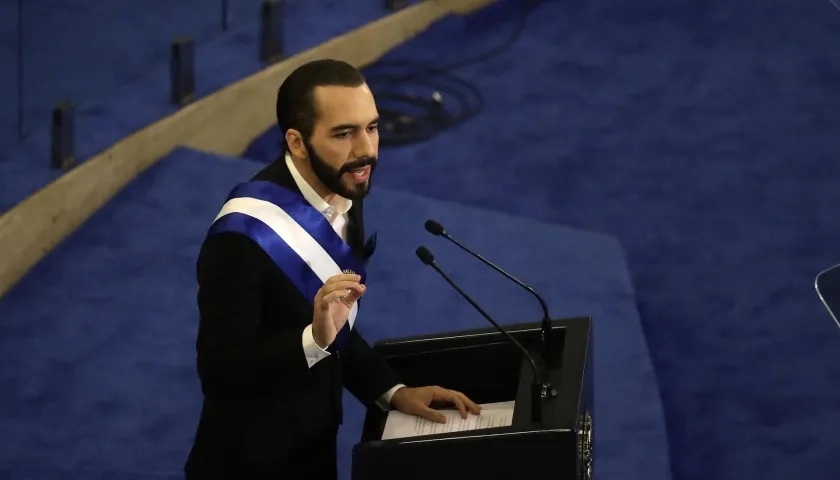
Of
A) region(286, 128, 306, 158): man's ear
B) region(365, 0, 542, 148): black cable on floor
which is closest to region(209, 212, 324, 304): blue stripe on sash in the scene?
region(286, 128, 306, 158): man's ear

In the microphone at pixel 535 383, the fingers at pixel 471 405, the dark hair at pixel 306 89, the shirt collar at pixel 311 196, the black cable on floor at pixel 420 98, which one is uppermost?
the dark hair at pixel 306 89

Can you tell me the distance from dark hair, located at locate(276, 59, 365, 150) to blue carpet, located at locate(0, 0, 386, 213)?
5.97ft

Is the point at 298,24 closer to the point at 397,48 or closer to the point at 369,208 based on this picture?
Result: the point at 397,48

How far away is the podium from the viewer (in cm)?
162

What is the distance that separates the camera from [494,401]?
74.4 inches

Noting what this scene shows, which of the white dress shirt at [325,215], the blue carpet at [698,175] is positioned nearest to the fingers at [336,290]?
the white dress shirt at [325,215]

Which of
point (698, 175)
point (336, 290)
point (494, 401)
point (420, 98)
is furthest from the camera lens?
point (420, 98)

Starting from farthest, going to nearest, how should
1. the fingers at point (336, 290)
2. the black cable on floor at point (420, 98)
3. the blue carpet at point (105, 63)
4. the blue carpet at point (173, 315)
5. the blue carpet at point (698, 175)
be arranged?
the black cable on floor at point (420, 98)
the blue carpet at point (105, 63)
the blue carpet at point (698, 175)
the blue carpet at point (173, 315)
the fingers at point (336, 290)

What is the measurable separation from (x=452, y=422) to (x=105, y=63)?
259 centimetres

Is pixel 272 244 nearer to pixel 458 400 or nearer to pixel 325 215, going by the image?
pixel 325 215

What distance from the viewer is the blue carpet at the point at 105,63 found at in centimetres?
369

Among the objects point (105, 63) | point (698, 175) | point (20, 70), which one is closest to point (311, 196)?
point (20, 70)

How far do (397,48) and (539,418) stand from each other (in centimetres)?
357

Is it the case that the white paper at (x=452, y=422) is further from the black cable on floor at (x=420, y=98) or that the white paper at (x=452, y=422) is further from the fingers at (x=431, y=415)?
the black cable on floor at (x=420, y=98)
